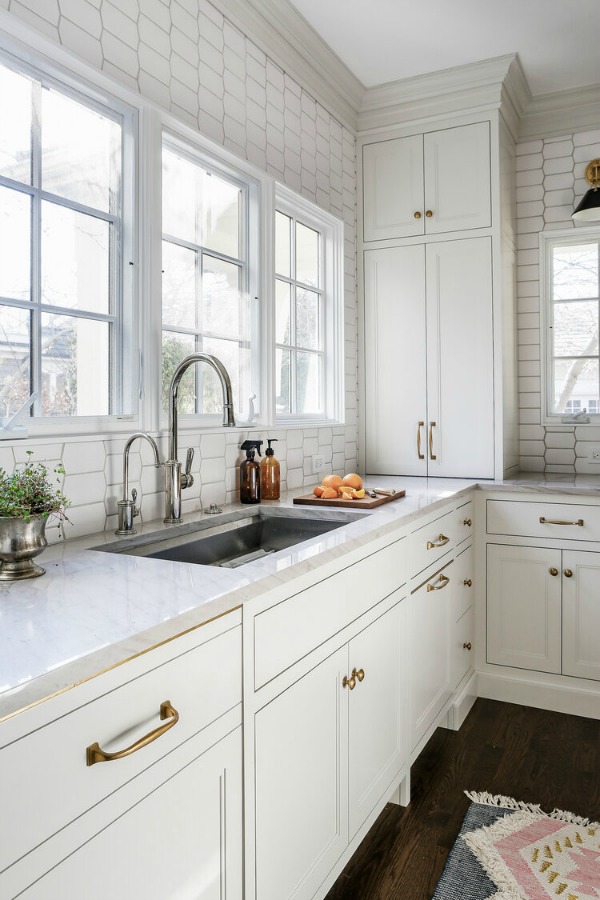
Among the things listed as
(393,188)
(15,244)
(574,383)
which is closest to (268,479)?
(15,244)

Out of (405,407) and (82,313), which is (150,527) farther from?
(405,407)

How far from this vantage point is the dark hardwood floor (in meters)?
1.83

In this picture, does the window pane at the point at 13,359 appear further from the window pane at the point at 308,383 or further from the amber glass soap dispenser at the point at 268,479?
the window pane at the point at 308,383

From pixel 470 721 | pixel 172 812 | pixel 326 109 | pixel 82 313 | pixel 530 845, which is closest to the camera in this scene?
pixel 172 812

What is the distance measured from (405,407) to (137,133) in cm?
193

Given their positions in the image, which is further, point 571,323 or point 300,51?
point 571,323

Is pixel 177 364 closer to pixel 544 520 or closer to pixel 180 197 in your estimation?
pixel 180 197

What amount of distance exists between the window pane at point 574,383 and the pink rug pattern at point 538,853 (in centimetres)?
213

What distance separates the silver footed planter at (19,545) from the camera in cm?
126

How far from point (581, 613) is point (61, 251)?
245cm

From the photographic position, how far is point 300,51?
9.24ft

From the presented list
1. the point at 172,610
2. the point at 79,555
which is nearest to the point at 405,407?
the point at 79,555

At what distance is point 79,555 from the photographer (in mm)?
1506

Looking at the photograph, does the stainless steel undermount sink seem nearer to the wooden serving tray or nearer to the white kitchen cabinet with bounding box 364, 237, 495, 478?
the wooden serving tray
